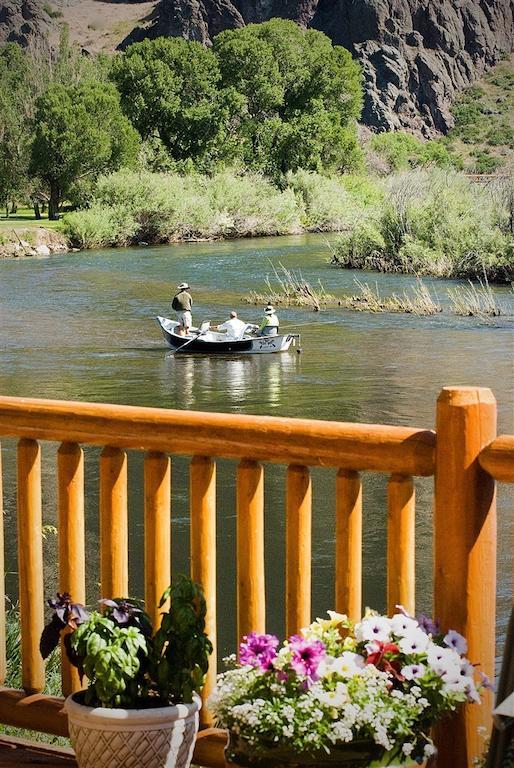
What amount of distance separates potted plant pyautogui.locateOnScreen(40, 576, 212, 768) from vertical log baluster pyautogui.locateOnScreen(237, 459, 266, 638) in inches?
7.7

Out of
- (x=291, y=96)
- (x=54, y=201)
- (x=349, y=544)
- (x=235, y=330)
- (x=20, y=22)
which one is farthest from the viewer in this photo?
(x=20, y=22)

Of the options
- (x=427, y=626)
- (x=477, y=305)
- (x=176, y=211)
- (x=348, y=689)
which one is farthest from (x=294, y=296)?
(x=348, y=689)

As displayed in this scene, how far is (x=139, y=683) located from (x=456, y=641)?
70cm

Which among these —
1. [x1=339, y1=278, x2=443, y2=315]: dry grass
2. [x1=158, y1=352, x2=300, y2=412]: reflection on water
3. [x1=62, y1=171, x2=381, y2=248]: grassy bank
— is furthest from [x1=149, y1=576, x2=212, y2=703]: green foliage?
[x1=62, y1=171, x2=381, y2=248]: grassy bank

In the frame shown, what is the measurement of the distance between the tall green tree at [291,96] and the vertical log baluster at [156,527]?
8359cm

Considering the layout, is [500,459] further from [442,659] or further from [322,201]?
[322,201]

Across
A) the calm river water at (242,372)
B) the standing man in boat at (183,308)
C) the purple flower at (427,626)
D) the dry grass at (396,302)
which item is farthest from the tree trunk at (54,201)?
the purple flower at (427,626)

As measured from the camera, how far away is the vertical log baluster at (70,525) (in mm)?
3184

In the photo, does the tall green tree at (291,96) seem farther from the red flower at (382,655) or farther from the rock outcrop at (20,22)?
the rock outcrop at (20,22)

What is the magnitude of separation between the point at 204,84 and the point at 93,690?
90348 mm

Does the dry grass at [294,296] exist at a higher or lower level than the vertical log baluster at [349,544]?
lower

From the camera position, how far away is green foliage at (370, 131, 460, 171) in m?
121

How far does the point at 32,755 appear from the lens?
10.7 feet

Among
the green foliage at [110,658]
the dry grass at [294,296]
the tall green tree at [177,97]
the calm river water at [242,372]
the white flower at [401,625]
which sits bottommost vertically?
the calm river water at [242,372]
